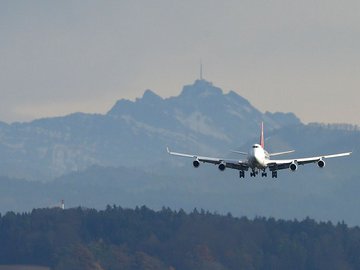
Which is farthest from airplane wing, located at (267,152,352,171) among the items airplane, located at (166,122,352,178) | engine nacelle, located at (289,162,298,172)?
engine nacelle, located at (289,162,298,172)

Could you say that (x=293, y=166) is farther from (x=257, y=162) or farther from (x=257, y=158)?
(x=257, y=158)

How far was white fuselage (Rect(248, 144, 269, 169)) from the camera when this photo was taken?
178125 millimetres

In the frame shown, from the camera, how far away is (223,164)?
18175 centimetres

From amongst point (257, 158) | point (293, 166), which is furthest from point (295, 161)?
point (257, 158)

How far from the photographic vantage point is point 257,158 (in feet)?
584

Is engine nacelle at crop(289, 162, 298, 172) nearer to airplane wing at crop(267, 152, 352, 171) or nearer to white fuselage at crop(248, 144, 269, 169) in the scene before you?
airplane wing at crop(267, 152, 352, 171)

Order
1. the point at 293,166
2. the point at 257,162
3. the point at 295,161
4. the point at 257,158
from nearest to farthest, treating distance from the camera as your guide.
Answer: the point at 257,158 < the point at 257,162 < the point at 293,166 < the point at 295,161

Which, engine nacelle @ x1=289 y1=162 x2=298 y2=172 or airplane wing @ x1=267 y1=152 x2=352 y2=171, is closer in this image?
engine nacelle @ x1=289 y1=162 x2=298 y2=172

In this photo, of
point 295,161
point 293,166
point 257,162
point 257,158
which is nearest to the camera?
point 257,158

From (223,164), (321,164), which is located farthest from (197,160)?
(321,164)

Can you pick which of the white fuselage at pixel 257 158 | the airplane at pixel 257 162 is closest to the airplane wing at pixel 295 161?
the airplane at pixel 257 162

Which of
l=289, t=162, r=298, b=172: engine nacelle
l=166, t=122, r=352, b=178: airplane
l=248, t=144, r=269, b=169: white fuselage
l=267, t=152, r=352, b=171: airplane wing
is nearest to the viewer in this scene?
l=248, t=144, r=269, b=169: white fuselage

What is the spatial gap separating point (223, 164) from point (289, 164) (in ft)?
27.8

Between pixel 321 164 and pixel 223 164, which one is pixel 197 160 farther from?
pixel 321 164
